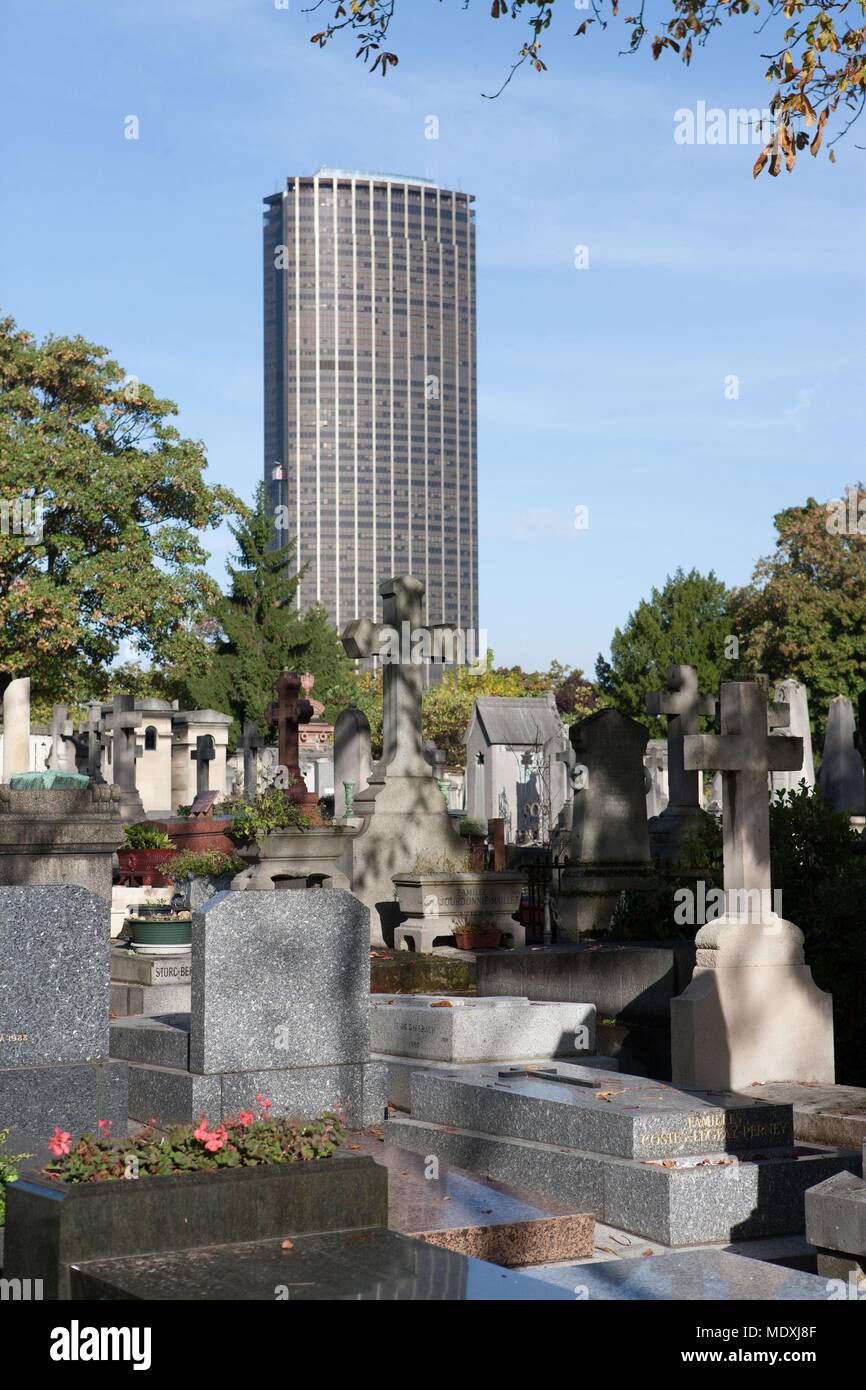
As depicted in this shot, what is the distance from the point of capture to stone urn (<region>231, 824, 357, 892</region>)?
15.2m

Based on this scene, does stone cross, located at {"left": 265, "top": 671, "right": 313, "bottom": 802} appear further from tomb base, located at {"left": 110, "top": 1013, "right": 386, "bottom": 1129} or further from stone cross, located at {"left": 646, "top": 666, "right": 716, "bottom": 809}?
tomb base, located at {"left": 110, "top": 1013, "right": 386, "bottom": 1129}

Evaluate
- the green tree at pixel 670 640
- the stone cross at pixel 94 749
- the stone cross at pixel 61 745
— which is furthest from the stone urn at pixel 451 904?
the green tree at pixel 670 640

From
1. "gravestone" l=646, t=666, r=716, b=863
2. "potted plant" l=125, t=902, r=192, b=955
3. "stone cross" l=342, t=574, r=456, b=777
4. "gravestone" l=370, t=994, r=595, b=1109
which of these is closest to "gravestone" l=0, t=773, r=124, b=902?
"potted plant" l=125, t=902, r=192, b=955

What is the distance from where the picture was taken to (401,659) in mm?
16078

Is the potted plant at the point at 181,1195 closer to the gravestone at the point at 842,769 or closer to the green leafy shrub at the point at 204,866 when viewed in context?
the green leafy shrub at the point at 204,866

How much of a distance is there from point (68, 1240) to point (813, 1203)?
2.49 m

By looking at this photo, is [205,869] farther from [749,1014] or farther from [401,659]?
[749,1014]

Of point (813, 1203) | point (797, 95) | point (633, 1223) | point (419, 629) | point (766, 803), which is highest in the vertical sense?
point (797, 95)

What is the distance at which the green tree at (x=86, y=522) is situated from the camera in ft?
110

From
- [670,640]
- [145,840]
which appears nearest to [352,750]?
[145,840]

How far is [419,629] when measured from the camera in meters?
16.1
